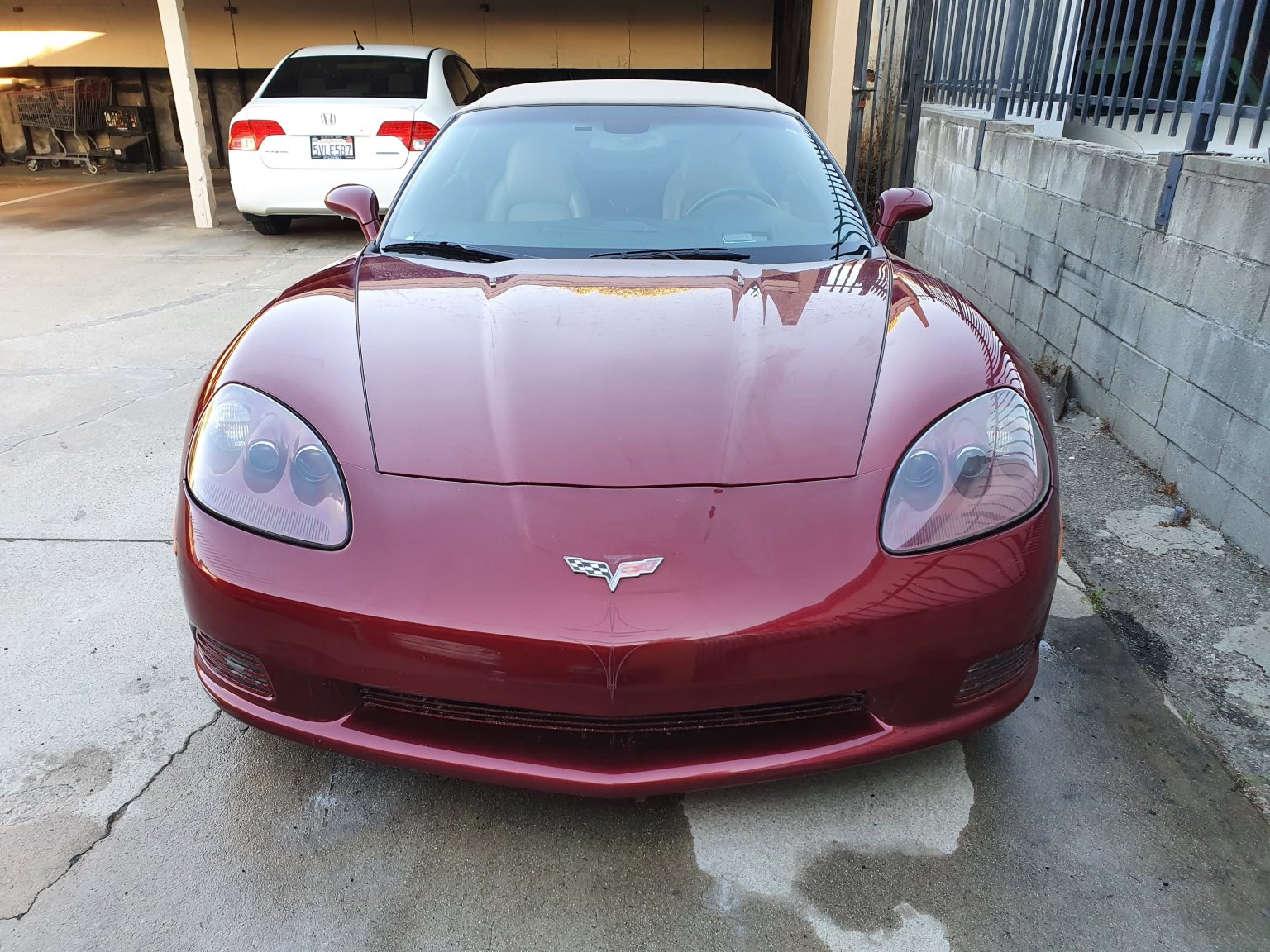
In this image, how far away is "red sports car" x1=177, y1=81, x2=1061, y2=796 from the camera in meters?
1.48

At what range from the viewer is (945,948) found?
1521 millimetres

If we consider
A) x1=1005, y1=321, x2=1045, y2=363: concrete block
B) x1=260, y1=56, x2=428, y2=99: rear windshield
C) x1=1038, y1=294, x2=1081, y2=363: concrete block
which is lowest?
x1=1005, y1=321, x2=1045, y2=363: concrete block

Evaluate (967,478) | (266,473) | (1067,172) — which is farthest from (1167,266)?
(266,473)

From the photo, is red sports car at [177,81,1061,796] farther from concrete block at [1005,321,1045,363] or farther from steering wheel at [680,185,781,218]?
concrete block at [1005,321,1045,363]

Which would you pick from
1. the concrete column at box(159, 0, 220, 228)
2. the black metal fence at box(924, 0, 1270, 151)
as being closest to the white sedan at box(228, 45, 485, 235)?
the concrete column at box(159, 0, 220, 228)

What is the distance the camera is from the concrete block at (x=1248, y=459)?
2576mm

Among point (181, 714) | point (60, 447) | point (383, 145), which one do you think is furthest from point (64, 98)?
point (181, 714)

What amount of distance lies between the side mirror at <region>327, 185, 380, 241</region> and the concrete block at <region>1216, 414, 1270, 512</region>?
8.83ft

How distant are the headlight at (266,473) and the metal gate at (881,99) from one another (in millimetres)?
5991

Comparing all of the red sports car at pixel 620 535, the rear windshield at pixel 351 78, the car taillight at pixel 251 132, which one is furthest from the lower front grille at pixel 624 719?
the rear windshield at pixel 351 78

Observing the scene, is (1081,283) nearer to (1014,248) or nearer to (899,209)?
(1014,248)

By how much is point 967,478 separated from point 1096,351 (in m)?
2.43

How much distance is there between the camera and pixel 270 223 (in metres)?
7.96

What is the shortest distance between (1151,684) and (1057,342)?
224cm
